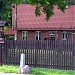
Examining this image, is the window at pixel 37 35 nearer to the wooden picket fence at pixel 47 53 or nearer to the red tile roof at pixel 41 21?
the red tile roof at pixel 41 21

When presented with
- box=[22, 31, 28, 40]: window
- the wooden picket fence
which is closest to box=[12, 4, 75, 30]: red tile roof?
box=[22, 31, 28, 40]: window

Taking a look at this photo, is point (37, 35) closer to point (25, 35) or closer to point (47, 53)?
point (25, 35)

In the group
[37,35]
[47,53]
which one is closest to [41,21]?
[37,35]

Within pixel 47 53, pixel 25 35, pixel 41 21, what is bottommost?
pixel 25 35

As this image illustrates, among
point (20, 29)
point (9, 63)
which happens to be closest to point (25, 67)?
point (9, 63)

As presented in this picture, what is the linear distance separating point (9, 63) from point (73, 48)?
379 centimetres

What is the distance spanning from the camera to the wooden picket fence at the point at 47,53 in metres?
17.5

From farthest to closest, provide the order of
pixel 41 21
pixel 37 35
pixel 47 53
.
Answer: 1. pixel 37 35
2. pixel 41 21
3. pixel 47 53

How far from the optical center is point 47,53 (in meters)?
17.7

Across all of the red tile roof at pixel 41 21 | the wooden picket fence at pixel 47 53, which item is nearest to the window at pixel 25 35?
the red tile roof at pixel 41 21

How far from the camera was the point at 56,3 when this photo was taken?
45.8 feet

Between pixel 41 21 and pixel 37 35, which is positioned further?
pixel 37 35

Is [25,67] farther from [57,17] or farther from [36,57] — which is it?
[57,17]

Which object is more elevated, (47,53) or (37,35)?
(47,53)
